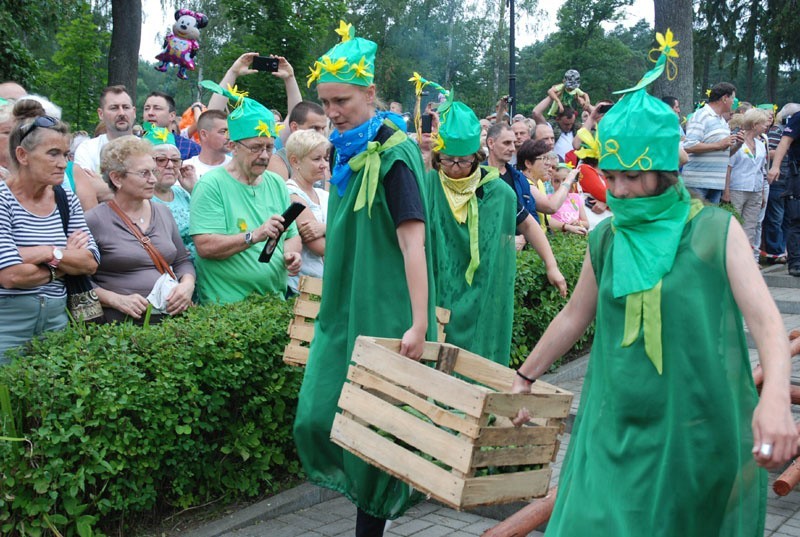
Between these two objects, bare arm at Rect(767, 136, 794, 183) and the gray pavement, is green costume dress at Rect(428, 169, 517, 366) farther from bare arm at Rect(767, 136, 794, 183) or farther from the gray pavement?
bare arm at Rect(767, 136, 794, 183)

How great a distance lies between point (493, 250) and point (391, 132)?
5.56 ft

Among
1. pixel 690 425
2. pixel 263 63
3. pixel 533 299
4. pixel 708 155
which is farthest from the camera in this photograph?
pixel 708 155

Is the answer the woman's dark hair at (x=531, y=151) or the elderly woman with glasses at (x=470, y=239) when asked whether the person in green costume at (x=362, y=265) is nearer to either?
the elderly woman with glasses at (x=470, y=239)

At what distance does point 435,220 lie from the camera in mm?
5352

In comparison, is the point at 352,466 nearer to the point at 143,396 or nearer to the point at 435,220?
the point at 143,396

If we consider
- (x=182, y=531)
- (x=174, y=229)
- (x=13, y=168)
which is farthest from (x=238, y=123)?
(x=182, y=531)

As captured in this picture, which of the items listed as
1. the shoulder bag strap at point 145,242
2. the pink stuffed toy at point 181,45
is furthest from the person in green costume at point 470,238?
the pink stuffed toy at point 181,45

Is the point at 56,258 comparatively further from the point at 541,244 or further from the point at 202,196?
the point at 541,244

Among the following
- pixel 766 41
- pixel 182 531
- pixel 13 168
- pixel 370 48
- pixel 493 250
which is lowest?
pixel 182 531

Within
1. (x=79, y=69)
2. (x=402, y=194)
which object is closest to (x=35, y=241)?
(x=402, y=194)

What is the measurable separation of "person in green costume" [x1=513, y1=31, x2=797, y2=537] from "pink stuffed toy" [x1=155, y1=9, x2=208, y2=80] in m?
11.4

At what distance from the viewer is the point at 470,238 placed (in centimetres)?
539

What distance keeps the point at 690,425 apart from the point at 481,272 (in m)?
Answer: 2.70

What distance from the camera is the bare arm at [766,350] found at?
99.3 inches
